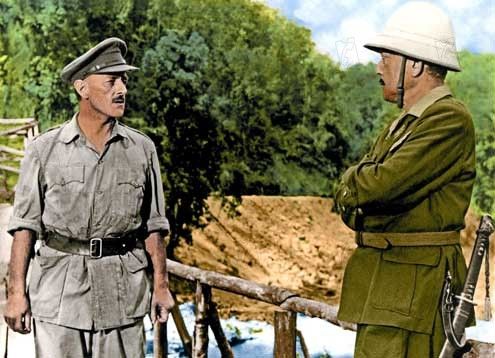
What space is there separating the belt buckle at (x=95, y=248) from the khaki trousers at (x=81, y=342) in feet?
0.68

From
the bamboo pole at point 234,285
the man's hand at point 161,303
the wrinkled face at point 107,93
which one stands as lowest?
the bamboo pole at point 234,285

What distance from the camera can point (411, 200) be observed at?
2377 mm

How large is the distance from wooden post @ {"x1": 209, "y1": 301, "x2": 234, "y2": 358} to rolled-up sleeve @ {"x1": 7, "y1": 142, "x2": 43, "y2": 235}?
1.48m

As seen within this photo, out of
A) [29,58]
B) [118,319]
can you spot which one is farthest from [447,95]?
[29,58]

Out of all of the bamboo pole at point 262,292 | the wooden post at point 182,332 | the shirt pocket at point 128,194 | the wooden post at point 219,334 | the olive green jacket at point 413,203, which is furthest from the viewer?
the wooden post at point 182,332

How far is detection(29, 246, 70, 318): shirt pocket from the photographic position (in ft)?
8.87

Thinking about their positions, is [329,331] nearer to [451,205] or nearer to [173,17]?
[173,17]

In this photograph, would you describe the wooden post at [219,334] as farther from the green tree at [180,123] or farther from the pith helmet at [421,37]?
the pith helmet at [421,37]

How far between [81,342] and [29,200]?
1.36 feet

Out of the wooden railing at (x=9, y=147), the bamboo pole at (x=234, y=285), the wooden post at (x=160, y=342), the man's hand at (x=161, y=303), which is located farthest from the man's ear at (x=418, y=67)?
the wooden railing at (x=9, y=147)

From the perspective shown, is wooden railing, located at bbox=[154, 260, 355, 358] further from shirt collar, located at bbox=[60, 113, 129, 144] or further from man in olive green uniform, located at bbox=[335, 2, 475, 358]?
shirt collar, located at bbox=[60, 113, 129, 144]

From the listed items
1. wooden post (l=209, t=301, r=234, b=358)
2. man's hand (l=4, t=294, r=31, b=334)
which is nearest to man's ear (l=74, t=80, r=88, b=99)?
man's hand (l=4, t=294, r=31, b=334)

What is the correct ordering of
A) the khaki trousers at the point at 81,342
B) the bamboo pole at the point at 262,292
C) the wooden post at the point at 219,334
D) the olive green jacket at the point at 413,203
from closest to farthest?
the olive green jacket at the point at 413,203
the khaki trousers at the point at 81,342
the bamboo pole at the point at 262,292
the wooden post at the point at 219,334

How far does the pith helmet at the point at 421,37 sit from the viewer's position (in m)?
2.42
